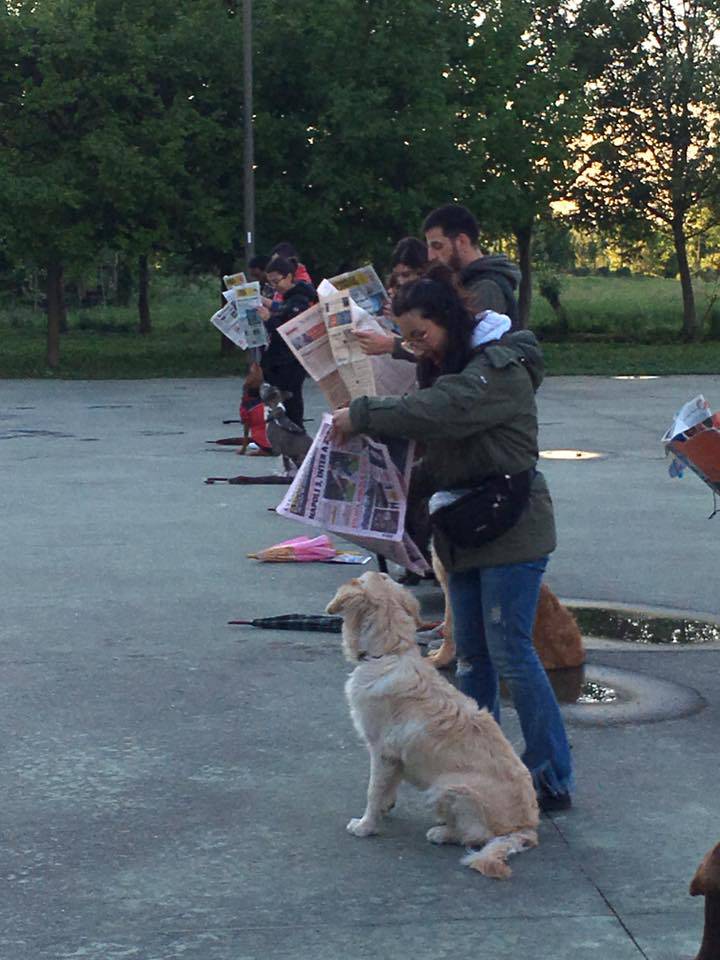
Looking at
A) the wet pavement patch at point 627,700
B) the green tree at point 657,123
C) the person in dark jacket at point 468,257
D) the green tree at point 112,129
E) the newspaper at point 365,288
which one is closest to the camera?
the person in dark jacket at point 468,257

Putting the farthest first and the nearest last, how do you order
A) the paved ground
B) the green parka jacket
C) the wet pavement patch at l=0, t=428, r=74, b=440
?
1. the wet pavement patch at l=0, t=428, r=74, b=440
2. the green parka jacket
3. the paved ground

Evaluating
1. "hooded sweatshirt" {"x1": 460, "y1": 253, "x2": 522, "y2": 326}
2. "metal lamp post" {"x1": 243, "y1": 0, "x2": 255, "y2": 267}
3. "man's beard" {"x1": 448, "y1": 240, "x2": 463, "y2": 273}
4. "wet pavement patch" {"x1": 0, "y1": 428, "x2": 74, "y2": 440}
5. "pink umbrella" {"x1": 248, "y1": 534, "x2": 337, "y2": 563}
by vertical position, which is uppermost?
"metal lamp post" {"x1": 243, "y1": 0, "x2": 255, "y2": 267}

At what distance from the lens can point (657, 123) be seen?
49.4 metres

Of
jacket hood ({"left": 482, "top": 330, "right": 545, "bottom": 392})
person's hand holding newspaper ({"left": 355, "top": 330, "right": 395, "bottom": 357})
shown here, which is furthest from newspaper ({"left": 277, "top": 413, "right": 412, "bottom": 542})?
jacket hood ({"left": 482, "top": 330, "right": 545, "bottom": 392})

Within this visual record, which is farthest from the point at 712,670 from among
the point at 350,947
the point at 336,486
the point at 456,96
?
the point at 456,96

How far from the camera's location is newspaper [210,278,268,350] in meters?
15.1

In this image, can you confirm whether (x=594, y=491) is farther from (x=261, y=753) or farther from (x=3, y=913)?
(x=3, y=913)

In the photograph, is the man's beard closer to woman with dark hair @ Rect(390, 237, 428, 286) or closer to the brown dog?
woman with dark hair @ Rect(390, 237, 428, 286)

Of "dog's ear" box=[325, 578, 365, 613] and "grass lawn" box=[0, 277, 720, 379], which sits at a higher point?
"dog's ear" box=[325, 578, 365, 613]

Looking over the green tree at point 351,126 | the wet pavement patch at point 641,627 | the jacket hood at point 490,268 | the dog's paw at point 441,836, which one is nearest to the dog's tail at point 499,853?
the dog's paw at point 441,836

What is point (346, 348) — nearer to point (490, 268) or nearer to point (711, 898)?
point (490, 268)

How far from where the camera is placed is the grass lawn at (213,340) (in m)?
33.3

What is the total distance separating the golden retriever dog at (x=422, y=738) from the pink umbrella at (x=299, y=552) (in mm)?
5152

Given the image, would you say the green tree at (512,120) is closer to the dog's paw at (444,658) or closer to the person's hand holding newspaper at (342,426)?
the dog's paw at (444,658)
